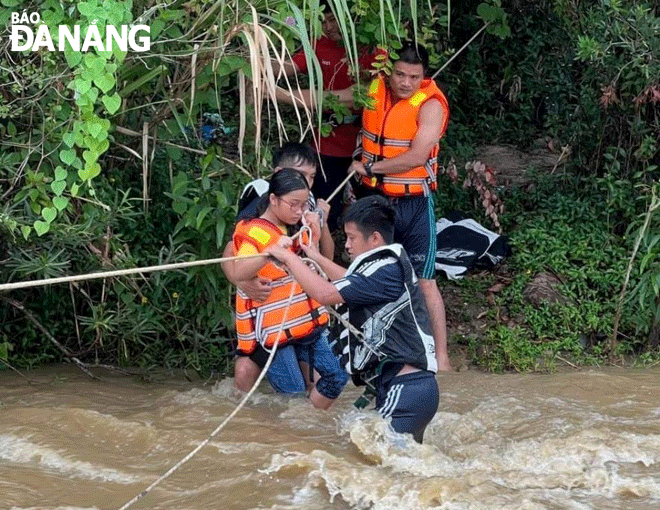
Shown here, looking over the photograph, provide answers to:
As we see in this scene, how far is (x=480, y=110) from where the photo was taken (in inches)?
366

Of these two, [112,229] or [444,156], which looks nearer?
[112,229]

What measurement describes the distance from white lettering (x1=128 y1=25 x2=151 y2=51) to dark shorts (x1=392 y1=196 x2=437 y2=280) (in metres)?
1.90

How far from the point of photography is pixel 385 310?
203 inches

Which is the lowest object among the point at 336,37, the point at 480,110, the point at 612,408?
the point at 612,408

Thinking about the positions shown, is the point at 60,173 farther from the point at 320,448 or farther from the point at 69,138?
the point at 320,448

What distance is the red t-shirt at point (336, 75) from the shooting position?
273 inches

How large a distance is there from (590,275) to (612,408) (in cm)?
167

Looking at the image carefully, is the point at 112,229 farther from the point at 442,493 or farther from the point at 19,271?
the point at 442,493

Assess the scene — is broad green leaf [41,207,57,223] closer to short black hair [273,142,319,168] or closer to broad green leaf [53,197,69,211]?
broad green leaf [53,197,69,211]

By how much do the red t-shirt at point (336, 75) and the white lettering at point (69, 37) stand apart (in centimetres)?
173

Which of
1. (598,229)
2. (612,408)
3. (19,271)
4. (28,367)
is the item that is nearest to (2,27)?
(19,271)

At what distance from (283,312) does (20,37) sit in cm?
182

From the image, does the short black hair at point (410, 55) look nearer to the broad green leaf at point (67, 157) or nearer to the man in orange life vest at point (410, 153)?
the man in orange life vest at point (410, 153)

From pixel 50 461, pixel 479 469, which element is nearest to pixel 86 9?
pixel 50 461
